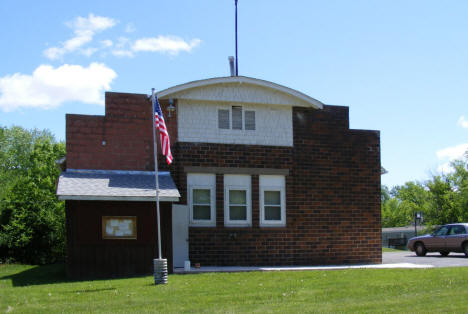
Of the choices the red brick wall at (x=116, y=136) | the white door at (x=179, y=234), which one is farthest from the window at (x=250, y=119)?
the white door at (x=179, y=234)

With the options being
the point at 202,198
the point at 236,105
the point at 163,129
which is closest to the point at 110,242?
the point at 202,198

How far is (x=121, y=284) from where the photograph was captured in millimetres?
14578

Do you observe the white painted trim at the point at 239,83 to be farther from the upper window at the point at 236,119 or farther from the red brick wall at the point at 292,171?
the upper window at the point at 236,119

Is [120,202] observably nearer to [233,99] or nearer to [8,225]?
[233,99]

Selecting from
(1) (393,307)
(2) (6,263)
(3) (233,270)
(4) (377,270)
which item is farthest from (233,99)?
(2) (6,263)

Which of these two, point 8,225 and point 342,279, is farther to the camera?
point 8,225

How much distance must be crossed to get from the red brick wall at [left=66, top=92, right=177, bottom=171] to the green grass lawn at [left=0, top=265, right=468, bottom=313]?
385 cm

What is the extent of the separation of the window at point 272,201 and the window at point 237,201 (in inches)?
17.8

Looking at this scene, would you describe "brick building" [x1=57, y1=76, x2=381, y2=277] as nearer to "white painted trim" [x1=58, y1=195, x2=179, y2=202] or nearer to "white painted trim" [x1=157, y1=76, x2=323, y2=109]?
"white painted trim" [x1=157, y1=76, x2=323, y2=109]

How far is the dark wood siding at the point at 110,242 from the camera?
16797 millimetres

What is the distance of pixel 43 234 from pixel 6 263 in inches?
98.3

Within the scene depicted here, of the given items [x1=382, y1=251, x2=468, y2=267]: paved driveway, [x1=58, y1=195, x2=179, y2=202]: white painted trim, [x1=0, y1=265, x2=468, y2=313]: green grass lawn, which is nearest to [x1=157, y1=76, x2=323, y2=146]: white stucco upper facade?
[x1=58, y1=195, x2=179, y2=202]: white painted trim

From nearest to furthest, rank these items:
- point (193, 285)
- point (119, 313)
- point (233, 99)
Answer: point (119, 313) → point (193, 285) → point (233, 99)

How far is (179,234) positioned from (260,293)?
6703 millimetres
